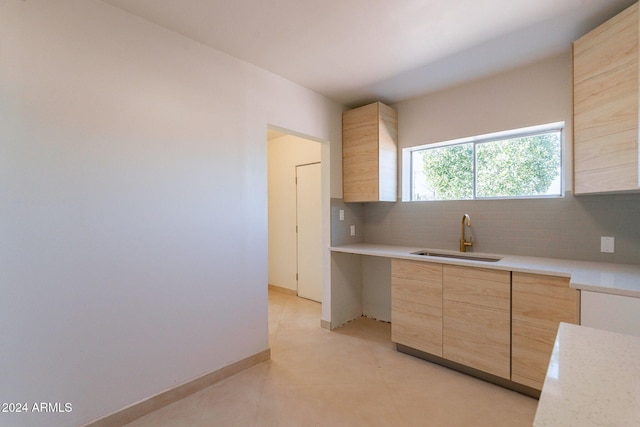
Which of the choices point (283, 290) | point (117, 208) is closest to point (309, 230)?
point (283, 290)

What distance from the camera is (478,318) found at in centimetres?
220

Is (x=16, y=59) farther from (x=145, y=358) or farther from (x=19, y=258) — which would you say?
(x=145, y=358)

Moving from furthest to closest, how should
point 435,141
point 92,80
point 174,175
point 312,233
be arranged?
point 312,233, point 435,141, point 174,175, point 92,80

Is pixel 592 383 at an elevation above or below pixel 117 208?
below

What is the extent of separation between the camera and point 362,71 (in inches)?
101

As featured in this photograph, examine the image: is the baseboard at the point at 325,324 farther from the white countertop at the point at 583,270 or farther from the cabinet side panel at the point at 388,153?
the cabinet side panel at the point at 388,153

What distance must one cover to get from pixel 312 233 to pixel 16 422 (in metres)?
3.28

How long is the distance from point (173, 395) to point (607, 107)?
3347 millimetres

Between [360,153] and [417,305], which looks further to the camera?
[360,153]

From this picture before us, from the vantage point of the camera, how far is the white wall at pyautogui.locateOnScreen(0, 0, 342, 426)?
149 cm

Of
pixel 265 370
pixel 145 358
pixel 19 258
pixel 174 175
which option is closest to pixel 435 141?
pixel 174 175

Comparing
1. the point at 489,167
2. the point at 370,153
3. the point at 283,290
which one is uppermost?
the point at 370,153

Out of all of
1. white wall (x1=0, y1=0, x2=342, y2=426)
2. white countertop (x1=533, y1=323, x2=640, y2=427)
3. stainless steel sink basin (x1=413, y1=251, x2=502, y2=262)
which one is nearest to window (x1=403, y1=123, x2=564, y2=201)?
stainless steel sink basin (x1=413, y1=251, x2=502, y2=262)

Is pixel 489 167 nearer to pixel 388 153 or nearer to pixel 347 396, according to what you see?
pixel 388 153
